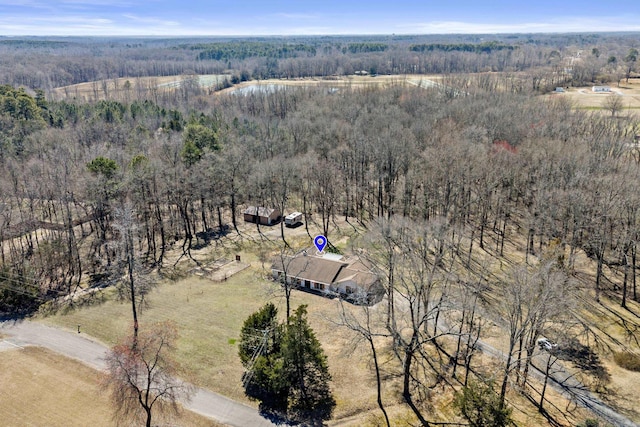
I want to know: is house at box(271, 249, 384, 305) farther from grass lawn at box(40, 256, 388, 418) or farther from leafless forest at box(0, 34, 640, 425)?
leafless forest at box(0, 34, 640, 425)

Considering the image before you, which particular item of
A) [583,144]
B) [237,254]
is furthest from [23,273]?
[583,144]

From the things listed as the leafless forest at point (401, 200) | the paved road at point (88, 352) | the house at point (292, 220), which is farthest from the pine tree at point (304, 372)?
the house at point (292, 220)

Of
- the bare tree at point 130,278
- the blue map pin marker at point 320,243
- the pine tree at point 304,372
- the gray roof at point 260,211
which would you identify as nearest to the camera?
the pine tree at point 304,372

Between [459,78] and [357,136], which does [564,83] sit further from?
[357,136]

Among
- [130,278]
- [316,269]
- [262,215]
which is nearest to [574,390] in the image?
[316,269]

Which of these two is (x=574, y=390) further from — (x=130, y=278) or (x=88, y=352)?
(x=130, y=278)

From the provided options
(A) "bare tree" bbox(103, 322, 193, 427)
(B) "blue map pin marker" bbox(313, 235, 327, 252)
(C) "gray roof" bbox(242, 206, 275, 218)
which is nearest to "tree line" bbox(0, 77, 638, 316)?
(C) "gray roof" bbox(242, 206, 275, 218)

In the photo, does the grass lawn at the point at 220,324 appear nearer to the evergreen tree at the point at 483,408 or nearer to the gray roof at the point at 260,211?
the evergreen tree at the point at 483,408
